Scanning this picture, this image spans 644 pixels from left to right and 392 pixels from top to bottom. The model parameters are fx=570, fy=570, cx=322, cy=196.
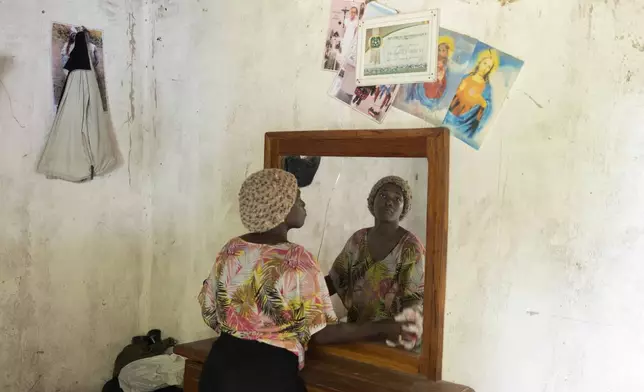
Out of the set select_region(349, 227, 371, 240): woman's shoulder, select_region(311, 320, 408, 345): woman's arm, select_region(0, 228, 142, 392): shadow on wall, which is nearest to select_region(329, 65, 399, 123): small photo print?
select_region(349, 227, 371, 240): woman's shoulder

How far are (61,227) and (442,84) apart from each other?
1747 millimetres

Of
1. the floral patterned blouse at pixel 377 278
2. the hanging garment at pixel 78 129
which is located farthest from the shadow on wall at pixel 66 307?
the floral patterned blouse at pixel 377 278

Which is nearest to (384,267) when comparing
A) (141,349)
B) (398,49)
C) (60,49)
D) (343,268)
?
(343,268)

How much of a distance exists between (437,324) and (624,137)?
742 millimetres

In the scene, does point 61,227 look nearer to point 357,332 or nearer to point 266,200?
point 266,200

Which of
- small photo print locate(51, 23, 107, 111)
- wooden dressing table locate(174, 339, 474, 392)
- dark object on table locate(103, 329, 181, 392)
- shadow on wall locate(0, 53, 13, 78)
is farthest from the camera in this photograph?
dark object on table locate(103, 329, 181, 392)

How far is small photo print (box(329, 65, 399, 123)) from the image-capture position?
1.88 meters

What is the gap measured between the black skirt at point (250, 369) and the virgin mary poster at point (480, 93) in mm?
850

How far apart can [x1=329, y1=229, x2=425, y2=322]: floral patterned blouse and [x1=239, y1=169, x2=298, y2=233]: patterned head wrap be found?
364 millimetres

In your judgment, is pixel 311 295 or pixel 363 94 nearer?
pixel 311 295

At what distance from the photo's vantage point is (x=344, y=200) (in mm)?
1972

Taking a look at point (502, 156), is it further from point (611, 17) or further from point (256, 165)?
point (256, 165)

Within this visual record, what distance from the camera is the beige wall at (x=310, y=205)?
1496 millimetres

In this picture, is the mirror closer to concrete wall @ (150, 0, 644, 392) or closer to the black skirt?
concrete wall @ (150, 0, 644, 392)
